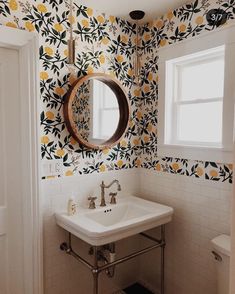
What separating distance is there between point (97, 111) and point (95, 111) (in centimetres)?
2

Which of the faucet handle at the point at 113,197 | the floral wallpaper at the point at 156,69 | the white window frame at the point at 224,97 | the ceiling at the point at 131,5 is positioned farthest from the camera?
the faucet handle at the point at 113,197

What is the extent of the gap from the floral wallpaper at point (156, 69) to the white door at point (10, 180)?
1.09 metres

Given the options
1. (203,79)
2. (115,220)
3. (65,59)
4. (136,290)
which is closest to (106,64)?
(65,59)

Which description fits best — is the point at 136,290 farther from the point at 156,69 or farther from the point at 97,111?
the point at 156,69

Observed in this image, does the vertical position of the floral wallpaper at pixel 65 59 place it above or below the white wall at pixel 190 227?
above

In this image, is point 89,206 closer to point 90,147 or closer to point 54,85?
point 90,147

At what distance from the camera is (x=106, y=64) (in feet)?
6.94

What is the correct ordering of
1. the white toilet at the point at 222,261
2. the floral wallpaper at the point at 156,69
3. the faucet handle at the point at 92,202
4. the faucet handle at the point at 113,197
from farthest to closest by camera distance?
the faucet handle at the point at 113,197 < the faucet handle at the point at 92,202 < the floral wallpaper at the point at 156,69 < the white toilet at the point at 222,261

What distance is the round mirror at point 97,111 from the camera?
6.21ft

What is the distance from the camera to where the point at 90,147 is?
6.52 feet

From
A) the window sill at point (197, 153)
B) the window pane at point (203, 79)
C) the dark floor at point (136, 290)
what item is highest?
the window pane at point (203, 79)

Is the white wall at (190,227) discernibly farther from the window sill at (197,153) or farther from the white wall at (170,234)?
the window sill at (197,153)

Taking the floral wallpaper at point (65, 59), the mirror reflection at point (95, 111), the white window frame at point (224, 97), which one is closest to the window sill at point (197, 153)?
the white window frame at point (224, 97)

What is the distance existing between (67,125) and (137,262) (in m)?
1.48
